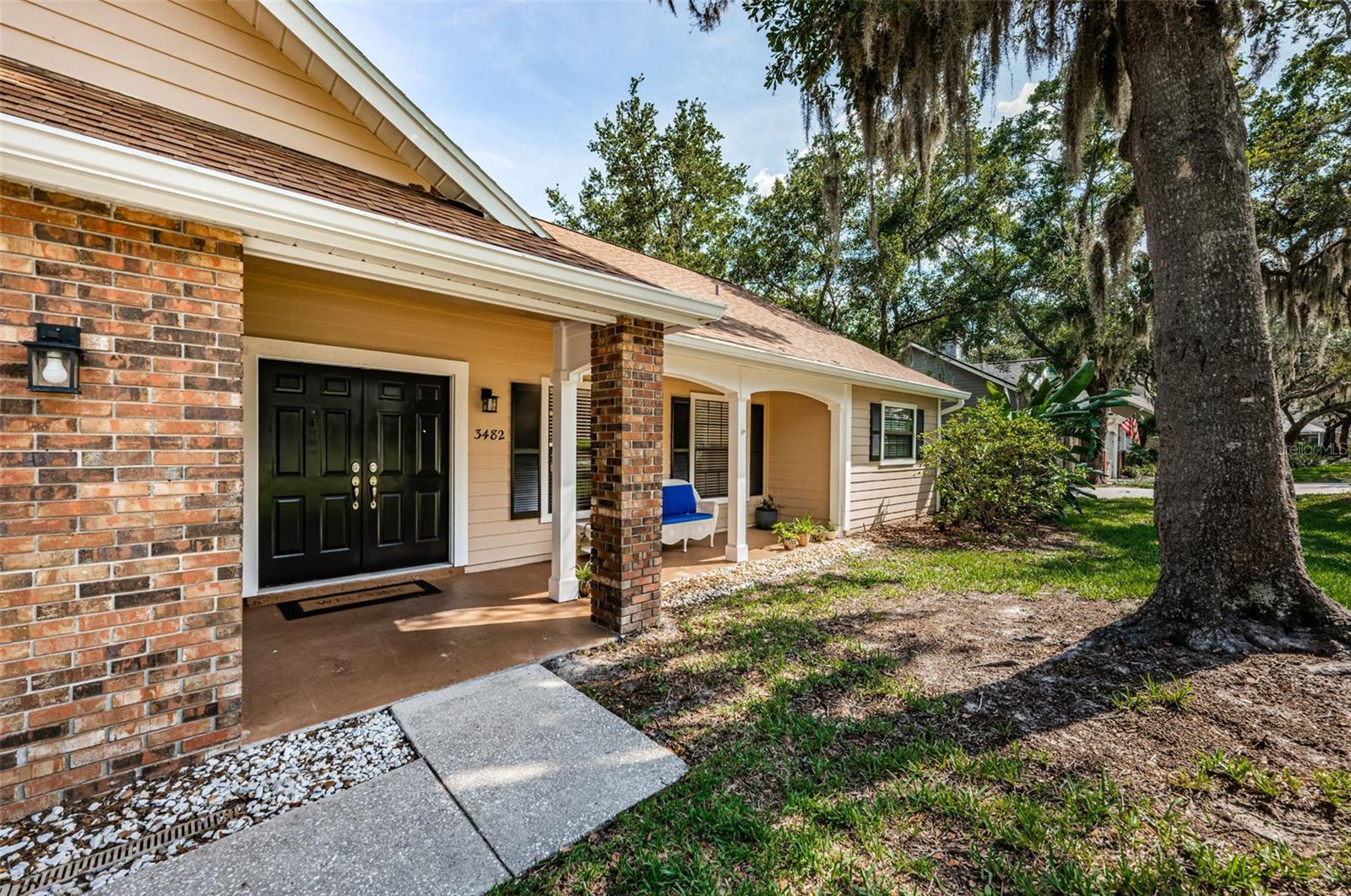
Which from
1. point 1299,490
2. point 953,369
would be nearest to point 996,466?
point 953,369

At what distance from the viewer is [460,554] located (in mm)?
5711

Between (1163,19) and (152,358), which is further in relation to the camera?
(1163,19)

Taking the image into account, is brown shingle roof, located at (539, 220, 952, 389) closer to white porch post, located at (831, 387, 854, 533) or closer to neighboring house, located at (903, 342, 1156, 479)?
white porch post, located at (831, 387, 854, 533)

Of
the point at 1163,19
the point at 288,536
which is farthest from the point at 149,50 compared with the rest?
the point at 1163,19

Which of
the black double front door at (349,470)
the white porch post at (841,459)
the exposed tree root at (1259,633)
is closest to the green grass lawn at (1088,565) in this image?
the white porch post at (841,459)

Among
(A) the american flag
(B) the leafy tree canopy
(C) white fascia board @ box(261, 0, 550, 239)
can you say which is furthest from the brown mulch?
(A) the american flag

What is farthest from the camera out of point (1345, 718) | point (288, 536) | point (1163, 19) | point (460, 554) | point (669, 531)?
point (669, 531)

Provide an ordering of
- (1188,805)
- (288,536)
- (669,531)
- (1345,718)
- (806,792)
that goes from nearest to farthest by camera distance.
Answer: (1188,805)
(806,792)
(1345,718)
(288,536)
(669,531)

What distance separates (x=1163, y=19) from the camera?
12.3ft

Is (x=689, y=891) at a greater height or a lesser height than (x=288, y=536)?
lesser

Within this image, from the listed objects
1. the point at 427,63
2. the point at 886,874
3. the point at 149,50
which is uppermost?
the point at 427,63

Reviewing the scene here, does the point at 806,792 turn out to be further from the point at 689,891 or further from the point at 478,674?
the point at 478,674

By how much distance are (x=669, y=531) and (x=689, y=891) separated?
501 cm

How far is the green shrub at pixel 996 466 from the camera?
8.44m
